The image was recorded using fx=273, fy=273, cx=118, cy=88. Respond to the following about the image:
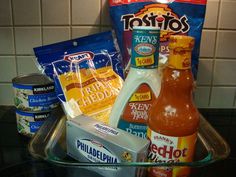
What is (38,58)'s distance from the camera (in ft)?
2.06

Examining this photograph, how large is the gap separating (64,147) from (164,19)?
37 cm

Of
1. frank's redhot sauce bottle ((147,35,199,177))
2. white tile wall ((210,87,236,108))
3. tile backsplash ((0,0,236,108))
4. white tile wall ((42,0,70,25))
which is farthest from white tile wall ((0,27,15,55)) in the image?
white tile wall ((210,87,236,108))

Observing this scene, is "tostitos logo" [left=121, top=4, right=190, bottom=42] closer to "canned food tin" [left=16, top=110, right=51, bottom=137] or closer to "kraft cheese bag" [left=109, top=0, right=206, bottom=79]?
"kraft cheese bag" [left=109, top=0, right=206, bottom=79]

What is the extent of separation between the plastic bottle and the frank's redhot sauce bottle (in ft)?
0.20

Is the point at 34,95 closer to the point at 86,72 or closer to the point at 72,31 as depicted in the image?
the point at 86,72

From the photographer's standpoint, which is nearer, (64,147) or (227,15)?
(64,147)

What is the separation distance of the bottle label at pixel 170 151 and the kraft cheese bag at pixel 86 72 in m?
0.16

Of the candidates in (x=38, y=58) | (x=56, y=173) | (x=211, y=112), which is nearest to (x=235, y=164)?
(x=211, y=112)

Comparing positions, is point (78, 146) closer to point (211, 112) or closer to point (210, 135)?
point (210, 135)

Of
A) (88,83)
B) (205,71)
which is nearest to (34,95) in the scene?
(88,83)

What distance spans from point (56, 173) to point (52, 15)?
0.42 meters

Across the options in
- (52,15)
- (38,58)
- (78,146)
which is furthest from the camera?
(52,15)

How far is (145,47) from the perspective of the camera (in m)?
0.48

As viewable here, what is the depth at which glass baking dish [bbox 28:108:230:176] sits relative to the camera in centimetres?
42
